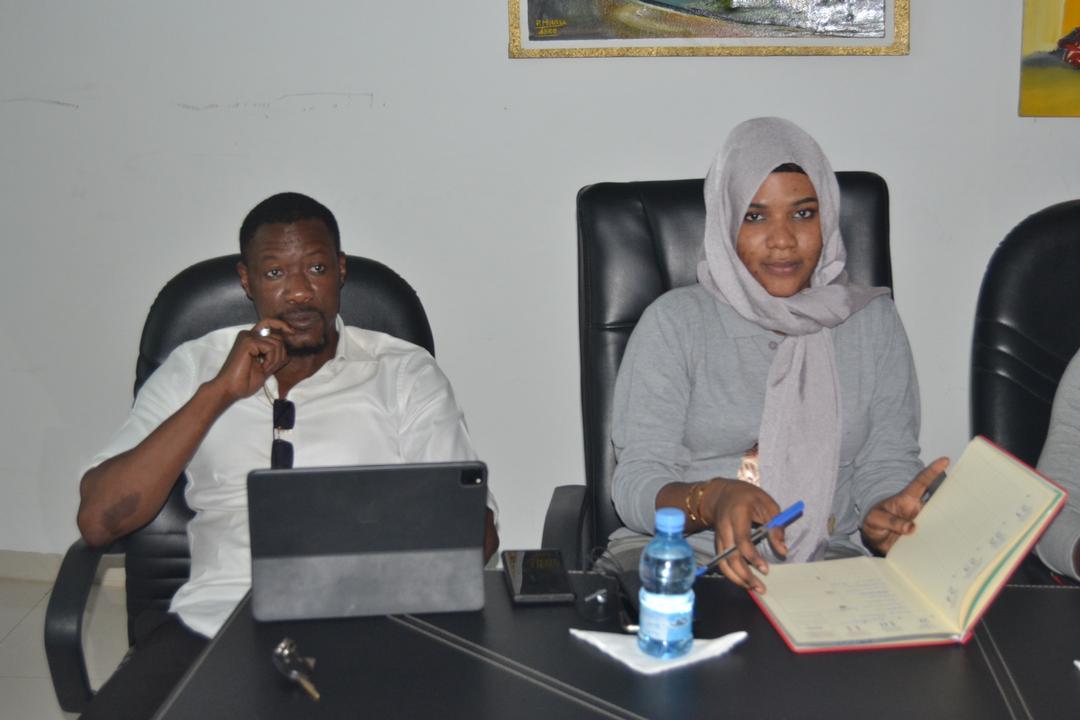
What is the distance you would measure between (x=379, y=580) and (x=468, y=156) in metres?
1.55

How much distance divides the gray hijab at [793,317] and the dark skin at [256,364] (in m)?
0.48

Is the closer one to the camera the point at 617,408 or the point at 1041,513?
the point at 1041,513

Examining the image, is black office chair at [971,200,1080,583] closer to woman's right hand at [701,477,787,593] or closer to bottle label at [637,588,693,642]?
woman's right hand at [701,477,787,593]

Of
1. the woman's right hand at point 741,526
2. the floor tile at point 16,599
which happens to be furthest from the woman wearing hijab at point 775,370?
the floor tile at point 16,599

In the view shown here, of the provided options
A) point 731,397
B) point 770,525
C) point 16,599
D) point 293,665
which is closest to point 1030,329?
point 731,397

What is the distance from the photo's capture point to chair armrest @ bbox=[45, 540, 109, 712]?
4.79 ft

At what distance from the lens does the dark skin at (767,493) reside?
1.30 m

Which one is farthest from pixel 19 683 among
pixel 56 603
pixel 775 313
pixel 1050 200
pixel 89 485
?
pixel 1050 200

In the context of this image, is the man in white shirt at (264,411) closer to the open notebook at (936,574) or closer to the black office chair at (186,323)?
the black office chair at (186,323)

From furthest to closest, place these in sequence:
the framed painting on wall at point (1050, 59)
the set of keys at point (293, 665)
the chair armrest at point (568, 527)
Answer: the framed painting on wall at point (1050, 59)
the chair armrest at point (568, 527)
the set of keys at point (293, 665)

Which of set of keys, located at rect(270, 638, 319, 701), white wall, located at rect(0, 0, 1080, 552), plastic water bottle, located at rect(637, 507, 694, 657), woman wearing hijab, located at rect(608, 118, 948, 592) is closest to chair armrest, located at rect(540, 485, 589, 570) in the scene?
woman wearing hijab, located at rect(608, 118, 948, 592)

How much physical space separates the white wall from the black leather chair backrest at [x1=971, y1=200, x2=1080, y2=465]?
2.38 feet

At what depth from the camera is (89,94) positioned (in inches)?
104

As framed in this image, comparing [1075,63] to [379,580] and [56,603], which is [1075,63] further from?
[56,603]
